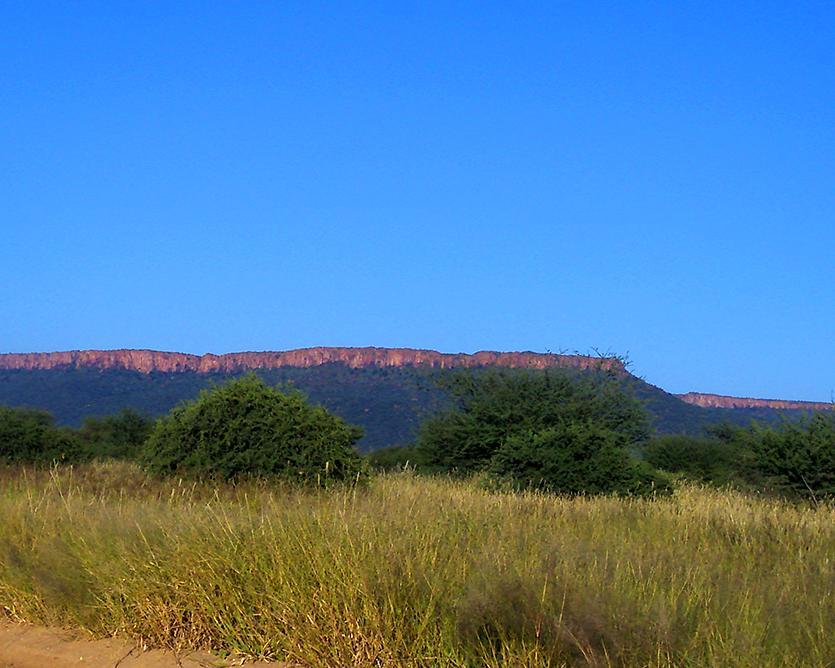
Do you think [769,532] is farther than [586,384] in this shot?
No

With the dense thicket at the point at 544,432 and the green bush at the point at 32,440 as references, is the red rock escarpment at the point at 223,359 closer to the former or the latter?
the dense thicket at the point at 544,432

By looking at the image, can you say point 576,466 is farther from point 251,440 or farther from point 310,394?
point 310,394

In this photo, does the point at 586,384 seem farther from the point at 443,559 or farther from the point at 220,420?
the point at 443,559

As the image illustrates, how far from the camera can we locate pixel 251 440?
48.7ft

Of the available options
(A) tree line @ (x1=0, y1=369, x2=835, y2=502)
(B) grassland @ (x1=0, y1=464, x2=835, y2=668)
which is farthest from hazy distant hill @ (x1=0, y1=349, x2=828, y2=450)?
(B) grassland @ (x1=0, y1=464, x2=835, y2=668)

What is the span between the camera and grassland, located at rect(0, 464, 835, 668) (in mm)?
4982

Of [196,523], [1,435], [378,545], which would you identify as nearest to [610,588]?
[378,545]

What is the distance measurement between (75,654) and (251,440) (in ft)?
26.7

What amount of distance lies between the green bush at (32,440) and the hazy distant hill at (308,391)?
167ft

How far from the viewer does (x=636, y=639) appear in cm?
482

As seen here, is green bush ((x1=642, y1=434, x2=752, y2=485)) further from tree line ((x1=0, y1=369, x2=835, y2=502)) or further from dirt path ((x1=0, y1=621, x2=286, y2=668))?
dirt path ((x1=0, y1=621, x2=286, y2=668))

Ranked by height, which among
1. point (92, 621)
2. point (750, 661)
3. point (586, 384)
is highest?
point (586, 384)

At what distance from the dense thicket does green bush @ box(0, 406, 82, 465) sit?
9443 millimetres

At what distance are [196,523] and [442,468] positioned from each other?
20943 millimetres
